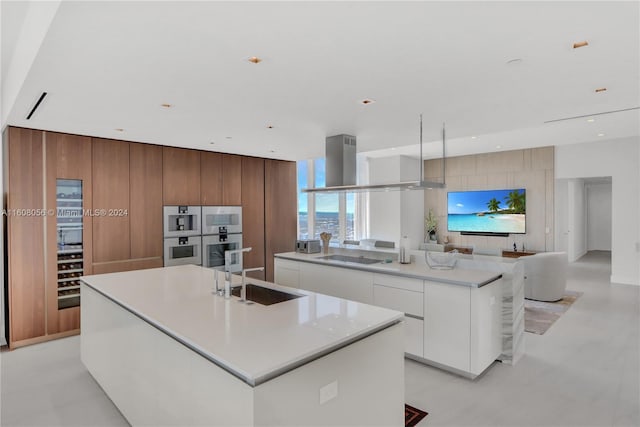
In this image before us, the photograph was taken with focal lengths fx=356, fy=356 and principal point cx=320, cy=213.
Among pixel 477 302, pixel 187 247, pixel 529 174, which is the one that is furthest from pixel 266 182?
pixel 529 174

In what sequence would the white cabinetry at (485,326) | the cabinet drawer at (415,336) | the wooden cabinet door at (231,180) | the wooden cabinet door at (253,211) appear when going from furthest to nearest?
the wooden cabinet door at (253,211) → the wooden cabinet door at (231,180) → the cabinet drawer at (415,336) → the white cabinetry at (485,326)

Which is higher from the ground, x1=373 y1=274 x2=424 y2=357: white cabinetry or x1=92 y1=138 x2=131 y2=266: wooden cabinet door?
x1=92 y1=138 x2=131 y2=266: wooden cabinet door

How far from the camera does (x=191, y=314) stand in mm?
2055

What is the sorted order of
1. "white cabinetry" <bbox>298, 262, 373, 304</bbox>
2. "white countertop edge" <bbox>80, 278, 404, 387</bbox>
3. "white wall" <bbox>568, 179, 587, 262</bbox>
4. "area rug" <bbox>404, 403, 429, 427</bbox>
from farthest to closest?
"white wall" <bbox>568, 179, 587, 262</bbox>
"white cabinetry" <bbox>298, 262, 373, 304</bbox>
"area rug" <bbox>404, 403, 429, 427</bbox>
"white countertop edge" <bbox>80, 278, 404, 387</bbox>

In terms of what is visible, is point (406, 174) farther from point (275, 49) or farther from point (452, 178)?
point (275, 49)

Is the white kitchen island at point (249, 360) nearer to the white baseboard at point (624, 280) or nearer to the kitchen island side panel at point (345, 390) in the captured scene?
the kitchen island side panel at point (345, 390)

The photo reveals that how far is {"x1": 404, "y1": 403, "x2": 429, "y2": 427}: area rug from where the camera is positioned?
7.90 ft

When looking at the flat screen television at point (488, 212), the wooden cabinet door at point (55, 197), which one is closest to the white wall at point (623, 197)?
the flat screen television at point (488, 212)

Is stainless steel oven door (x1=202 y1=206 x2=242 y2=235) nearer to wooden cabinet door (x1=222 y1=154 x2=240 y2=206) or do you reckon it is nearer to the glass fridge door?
wooden cabinet door (x1=222 y1=154 x2=240 y2=206)

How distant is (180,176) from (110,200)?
950 mm

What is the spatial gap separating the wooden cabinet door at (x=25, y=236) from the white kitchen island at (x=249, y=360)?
6.29 ft

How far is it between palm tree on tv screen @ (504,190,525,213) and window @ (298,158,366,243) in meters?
3.30

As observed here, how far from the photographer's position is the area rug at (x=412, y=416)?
2.41 m

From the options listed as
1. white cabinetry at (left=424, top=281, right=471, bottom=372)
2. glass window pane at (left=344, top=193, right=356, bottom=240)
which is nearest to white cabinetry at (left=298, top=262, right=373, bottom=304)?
white cabinetry at (left=424, top=281, right=471, bottom=372)
